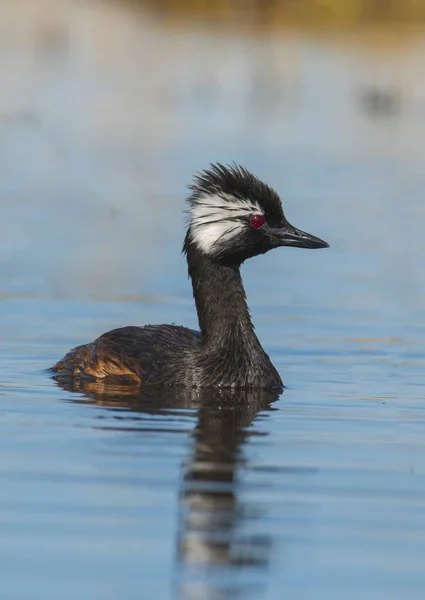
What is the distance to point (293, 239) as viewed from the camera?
44.6 feet

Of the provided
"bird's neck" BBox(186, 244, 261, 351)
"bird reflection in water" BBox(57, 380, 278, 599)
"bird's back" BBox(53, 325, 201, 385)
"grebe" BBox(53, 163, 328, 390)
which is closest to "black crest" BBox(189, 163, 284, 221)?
Result: "grebe" BBox(53, 163, 328, 390)

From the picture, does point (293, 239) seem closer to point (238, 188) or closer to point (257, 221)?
point (257, 221)

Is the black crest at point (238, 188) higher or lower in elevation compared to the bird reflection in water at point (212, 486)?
higher

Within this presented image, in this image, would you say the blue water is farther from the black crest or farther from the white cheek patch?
the black crest

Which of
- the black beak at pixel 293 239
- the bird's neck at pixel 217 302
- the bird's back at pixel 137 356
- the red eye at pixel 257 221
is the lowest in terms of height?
A: the bird's back at pixel 137 356

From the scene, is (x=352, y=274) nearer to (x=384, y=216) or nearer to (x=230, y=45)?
(x=384, y=216)

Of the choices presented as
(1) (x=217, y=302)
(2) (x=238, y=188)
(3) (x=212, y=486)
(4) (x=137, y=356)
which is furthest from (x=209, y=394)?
(3) (x=212, y=486)

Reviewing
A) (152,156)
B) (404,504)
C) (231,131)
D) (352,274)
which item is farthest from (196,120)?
(404,504)

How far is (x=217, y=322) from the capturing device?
13555 mm

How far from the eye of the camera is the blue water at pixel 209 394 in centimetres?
828

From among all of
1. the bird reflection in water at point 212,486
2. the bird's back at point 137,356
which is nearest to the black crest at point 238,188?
the bird's back at point 137,356

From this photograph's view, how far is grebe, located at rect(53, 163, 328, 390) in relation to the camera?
43.4 feet

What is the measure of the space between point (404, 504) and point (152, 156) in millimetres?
21725

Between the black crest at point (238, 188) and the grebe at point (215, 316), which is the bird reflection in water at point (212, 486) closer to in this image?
the grebe at point (215, 316)
